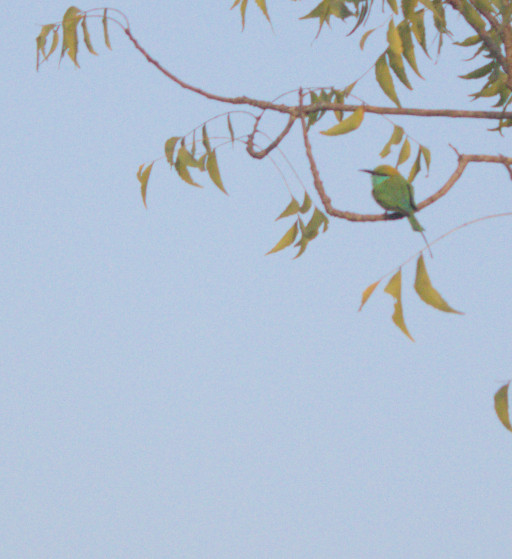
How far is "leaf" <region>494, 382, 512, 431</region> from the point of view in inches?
54.4

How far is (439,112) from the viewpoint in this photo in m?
1.47

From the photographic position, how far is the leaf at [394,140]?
191 cm

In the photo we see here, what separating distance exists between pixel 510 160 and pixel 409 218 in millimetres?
223

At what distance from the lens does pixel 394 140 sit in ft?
6.29

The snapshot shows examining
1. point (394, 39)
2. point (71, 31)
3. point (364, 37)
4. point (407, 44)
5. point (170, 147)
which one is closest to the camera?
point (394, 39)

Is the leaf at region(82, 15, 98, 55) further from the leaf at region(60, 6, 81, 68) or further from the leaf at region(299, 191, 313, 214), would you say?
the leaf at region(299, 191, 313, 214)

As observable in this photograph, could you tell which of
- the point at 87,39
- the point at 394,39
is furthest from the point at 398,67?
the point at 87,39

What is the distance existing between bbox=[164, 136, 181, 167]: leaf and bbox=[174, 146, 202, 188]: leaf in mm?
22

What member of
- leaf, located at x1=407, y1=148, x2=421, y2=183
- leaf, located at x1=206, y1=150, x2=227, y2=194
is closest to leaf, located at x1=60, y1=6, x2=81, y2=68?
leaf, located at x1=206, y1=150, x2=227, y2=194

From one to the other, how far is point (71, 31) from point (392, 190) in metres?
1.17

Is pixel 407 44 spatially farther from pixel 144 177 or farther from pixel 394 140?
pixel 144 177

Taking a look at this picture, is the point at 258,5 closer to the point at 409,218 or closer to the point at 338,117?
the point at 338,117

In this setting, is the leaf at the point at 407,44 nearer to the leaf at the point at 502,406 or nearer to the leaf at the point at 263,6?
the leaf at the point at 263,6

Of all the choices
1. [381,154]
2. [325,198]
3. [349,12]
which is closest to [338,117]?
[381,154]
